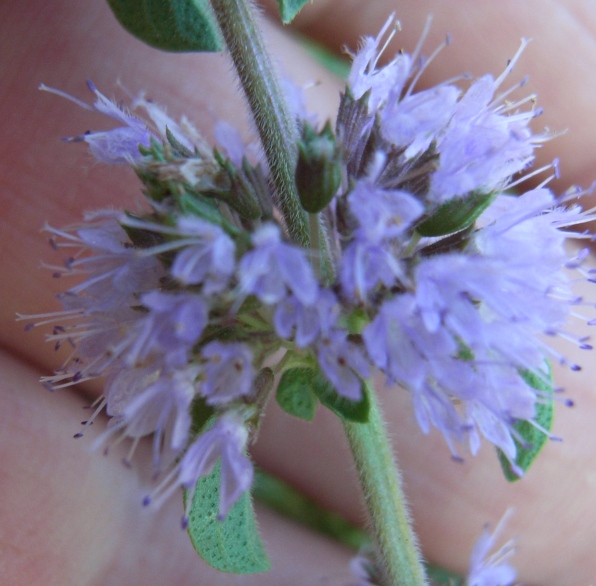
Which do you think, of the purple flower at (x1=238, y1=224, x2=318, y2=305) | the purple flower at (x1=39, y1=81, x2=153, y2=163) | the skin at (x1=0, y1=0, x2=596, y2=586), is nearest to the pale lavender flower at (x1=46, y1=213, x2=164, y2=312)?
the purple flower at (x1=39, y1=81, x2=153, y2=163)

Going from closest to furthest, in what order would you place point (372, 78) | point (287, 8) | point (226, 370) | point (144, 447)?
point (226, 370), point (287, 8), point (372, 78), point (144, 447)

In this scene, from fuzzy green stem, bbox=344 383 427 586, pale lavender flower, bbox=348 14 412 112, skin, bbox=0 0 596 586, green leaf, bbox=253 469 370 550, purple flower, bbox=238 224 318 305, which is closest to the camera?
purple flower, bbox=238 224 318 305

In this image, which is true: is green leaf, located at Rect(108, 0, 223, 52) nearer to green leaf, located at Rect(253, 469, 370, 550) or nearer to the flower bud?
the flower bud

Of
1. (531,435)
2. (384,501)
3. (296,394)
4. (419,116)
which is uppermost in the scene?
(419,116)

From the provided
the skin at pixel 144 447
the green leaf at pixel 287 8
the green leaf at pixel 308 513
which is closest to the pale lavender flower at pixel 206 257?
the green leaf at pixel 287 8

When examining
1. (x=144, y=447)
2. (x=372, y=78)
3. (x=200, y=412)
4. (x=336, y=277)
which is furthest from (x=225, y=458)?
(x=144, y=447)

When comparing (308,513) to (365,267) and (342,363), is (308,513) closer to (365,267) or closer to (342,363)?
(342,363)

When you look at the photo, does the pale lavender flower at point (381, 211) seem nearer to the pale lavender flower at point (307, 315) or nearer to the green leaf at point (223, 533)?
the pale lavender flower at point (307, 315)
